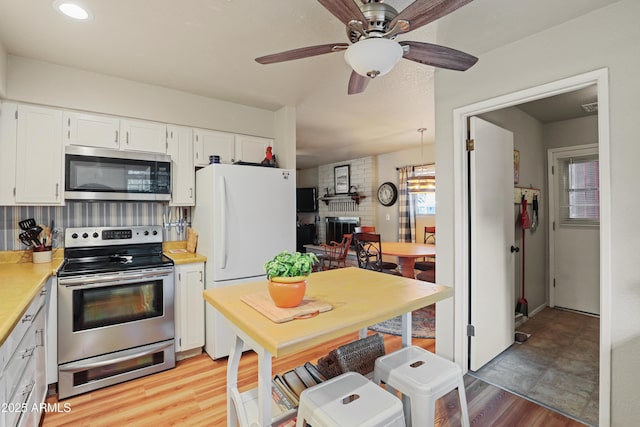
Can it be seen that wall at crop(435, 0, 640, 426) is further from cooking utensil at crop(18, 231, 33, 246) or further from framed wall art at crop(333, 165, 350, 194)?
framed wall art at crop(333, 165, 350, 194)

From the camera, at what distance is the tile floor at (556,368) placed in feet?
6.88

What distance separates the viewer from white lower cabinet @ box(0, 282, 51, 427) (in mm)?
1287

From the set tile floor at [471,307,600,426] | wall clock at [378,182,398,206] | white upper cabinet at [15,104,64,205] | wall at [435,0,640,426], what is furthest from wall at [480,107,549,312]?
white upper cabinet at [15,104,64,205]

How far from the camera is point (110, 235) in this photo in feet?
9.00

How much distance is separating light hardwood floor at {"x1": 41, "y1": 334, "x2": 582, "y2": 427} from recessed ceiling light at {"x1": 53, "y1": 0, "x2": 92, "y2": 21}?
97.1 inches

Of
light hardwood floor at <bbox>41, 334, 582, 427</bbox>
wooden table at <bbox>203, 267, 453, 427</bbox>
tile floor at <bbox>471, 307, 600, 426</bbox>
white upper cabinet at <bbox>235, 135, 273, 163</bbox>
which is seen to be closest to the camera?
wooden table at <bbox>203, 267, 453, 427</bbox>

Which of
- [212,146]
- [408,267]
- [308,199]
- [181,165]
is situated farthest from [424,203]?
[181,165]

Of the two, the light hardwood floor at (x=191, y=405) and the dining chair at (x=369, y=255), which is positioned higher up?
the dining chair at (x=369, y=255)

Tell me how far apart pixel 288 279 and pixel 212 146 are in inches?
92.8

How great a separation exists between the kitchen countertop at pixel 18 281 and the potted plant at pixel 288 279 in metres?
0.97

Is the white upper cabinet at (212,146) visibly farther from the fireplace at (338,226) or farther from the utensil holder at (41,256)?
the fireplace at (338,226)

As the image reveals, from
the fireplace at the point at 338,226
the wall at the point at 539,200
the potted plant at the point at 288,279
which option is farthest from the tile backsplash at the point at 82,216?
the fireplace at the point at 338,226

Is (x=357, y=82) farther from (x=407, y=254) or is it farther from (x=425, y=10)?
(x=407, y=254)

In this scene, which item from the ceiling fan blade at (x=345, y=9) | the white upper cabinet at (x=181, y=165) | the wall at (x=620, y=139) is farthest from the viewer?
the white upper cabinet at (x=181, y=165)
